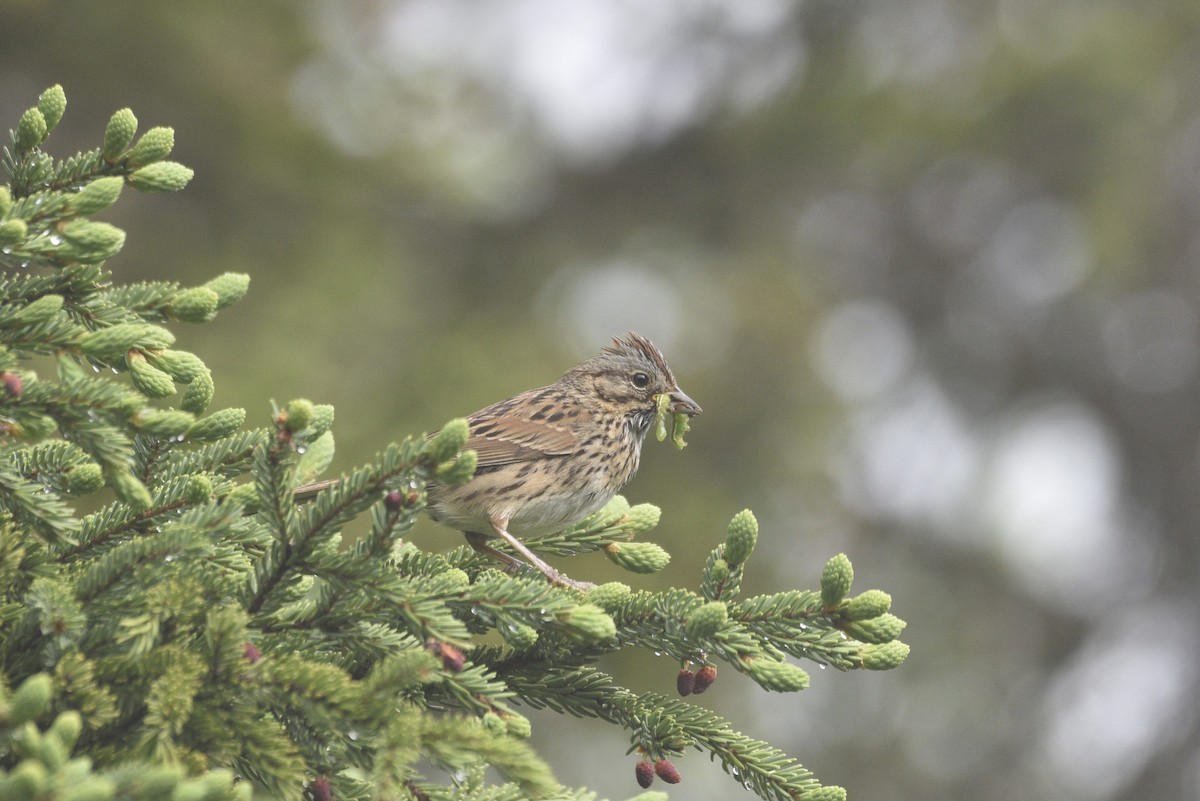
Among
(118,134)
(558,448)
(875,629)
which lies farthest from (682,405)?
(118,134)

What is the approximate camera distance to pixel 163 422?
210 centimetres

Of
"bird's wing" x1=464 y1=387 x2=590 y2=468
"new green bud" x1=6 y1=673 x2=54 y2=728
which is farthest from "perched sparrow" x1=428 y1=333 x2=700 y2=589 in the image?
"new green bud" x1=6 y1=673 x2=54 y2=728

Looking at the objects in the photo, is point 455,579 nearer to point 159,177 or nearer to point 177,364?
point 177,364

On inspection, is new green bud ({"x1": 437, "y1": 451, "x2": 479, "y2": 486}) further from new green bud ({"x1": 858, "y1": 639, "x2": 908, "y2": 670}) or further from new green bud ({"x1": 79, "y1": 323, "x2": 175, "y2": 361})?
new green bud ({"x1": 858, "y1": 639, "x2": 908, "y2": 670})

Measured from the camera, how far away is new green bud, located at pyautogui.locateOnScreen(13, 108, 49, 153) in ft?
7.63

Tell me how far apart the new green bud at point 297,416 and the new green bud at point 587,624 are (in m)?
0.64

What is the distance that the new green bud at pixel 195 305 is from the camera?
2.38 meters

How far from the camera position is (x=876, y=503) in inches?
536

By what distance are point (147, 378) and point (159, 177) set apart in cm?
44

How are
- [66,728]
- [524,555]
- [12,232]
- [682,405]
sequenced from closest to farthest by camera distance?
[66,728]
[12,232]
[524,555]
[682,405]

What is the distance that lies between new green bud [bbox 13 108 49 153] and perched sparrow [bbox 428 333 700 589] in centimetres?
188

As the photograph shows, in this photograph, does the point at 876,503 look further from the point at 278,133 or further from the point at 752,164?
the point at 278,133

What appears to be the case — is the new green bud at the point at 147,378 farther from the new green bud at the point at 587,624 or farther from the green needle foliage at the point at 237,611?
the new green bud at the point at 587,624

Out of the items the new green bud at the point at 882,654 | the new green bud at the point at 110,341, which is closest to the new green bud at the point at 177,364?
the new green bud at the point at 110,341
